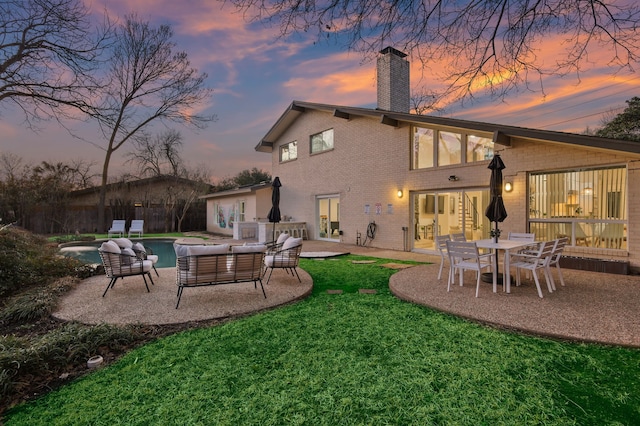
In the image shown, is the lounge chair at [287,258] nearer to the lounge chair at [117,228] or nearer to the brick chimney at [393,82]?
the brick chimney at [393,82]

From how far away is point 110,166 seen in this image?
73.2 ft

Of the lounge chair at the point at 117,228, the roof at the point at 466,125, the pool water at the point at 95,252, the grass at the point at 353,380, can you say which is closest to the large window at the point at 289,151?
the roof at the point at 466,125

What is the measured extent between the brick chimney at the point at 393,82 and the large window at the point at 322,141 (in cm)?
292

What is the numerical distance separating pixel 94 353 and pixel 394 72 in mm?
12851

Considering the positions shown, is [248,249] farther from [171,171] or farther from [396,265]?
[171,171]

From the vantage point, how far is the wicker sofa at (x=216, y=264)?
5.00 meters

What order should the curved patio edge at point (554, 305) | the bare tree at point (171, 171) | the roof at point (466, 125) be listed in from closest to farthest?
the curved patio edge at point (554, 305) < the roof at point (466, 125) < the bare tree at point (171, 171)

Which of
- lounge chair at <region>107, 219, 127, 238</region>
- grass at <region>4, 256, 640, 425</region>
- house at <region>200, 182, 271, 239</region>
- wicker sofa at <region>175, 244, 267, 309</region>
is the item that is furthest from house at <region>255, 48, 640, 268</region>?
lounge chair at <region>107, 219, 127, 238</region>

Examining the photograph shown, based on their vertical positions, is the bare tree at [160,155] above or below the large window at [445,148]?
above

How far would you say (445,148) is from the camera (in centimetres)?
1034

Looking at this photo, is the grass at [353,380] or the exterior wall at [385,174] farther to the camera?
the exterior wall at [385,174]

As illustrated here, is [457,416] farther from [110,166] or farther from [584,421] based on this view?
[110,166]

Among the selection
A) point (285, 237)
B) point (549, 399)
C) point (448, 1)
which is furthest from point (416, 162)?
point (549, 399)

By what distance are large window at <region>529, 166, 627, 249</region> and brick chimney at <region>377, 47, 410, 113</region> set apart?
6043 millimetres
